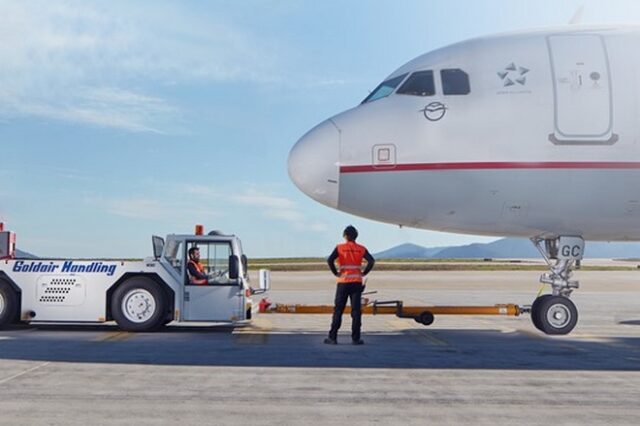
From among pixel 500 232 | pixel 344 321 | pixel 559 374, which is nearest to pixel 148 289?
pixel 344 321

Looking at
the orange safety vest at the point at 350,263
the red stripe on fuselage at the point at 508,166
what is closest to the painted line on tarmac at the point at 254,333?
the orange safety vest at the point at 350,263

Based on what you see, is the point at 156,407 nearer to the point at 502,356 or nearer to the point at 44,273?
the point at 502,356

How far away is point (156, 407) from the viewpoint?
670cm

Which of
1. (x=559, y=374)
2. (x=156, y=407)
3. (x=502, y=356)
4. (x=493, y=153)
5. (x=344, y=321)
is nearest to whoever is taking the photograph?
(x=156, y=407)

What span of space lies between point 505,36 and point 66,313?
997cm

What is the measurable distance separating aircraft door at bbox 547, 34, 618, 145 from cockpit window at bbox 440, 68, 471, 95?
4.98 ft

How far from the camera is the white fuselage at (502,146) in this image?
12.3 metres

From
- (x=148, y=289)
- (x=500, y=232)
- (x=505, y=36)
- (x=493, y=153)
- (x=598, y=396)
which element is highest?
(x=505, y=36)

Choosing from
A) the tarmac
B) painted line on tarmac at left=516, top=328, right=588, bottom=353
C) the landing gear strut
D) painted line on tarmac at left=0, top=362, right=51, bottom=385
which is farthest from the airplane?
painted line on tarmac at left=0, top=362, right=51, bottom=385

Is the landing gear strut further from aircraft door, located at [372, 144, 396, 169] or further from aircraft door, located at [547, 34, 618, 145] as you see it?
aircraft door, located at [372, 144, 396, 169]

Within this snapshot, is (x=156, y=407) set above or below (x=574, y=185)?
below

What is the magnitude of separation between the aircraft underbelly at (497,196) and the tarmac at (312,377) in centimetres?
224

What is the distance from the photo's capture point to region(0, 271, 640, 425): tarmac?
21.2ft

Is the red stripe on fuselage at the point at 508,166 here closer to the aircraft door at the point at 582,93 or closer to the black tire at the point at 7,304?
the aircraft door at the point at 582,93
